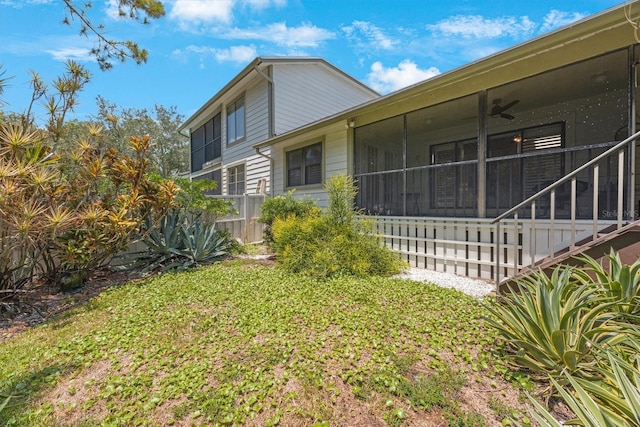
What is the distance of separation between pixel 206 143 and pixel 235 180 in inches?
181

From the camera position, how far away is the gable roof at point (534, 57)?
3656mm

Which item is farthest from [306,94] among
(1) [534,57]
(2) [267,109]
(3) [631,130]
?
(3) [631,130]

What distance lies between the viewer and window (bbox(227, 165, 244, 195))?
13.1 metres

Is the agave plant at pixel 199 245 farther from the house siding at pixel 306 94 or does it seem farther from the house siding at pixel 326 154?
the house siding at pixel 306 94

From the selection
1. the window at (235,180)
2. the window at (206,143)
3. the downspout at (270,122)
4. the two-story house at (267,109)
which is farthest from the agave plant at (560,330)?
the window at (206,143)

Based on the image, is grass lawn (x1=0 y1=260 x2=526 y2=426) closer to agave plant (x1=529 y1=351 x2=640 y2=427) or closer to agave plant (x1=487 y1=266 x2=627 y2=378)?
agave plant (x1=487 y1=266 x2=627 y2=378)

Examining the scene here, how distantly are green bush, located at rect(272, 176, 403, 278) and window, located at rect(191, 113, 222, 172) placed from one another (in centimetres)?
1041

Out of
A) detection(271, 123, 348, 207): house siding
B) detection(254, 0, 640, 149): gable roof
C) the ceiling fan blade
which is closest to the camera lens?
detection(254, 0, 640, 149): gable roof

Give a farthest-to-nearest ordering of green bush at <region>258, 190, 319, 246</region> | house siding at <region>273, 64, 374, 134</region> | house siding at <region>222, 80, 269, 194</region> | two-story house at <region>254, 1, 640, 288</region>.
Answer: house siding at <region>222, 80, 269, 194</region>
house siding at <region>273, 64, 374, 134</region>
green bush at <region>258, 190, 319, 246</region>
two-story house at <region>254, 1, 640, 288</region>

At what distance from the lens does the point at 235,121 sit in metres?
13.3

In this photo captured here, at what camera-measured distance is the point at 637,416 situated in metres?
1.48

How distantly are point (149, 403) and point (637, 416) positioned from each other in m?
3.10

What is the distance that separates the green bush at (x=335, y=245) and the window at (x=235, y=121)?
802 centimetres

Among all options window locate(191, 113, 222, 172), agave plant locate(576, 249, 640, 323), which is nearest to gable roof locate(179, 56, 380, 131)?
window locate(191, 113, 222, 172)
